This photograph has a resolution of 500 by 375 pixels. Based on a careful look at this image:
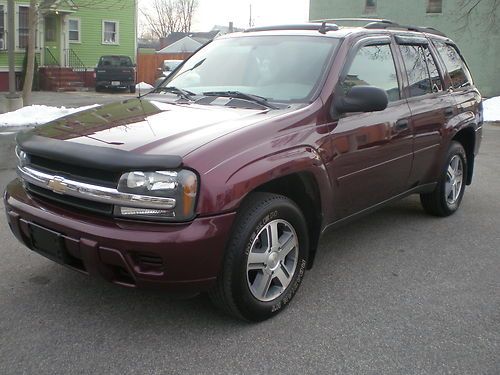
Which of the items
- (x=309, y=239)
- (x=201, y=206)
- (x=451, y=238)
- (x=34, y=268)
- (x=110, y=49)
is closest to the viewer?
(x=201, y=206)

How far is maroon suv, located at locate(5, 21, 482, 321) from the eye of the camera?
2910mm

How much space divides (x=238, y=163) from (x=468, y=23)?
978 inches

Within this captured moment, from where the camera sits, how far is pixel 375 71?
4445 millimetres

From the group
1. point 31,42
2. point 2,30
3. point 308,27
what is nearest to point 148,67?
point 2,30

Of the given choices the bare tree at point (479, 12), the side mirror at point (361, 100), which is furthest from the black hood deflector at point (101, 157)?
the bare tree at point (479, 12)

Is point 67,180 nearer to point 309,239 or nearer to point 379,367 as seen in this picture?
point 309,239

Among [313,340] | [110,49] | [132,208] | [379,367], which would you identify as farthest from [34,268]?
[110,49]

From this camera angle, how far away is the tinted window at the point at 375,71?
4.18m

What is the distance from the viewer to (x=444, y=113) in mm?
5219

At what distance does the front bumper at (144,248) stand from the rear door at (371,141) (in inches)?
46.2

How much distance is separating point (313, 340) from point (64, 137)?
1850 mm

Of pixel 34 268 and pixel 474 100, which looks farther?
pixel 474 100

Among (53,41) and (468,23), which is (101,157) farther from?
(53,41)

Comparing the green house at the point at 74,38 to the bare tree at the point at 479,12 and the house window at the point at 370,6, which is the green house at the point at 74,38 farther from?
the bare tree at the point at 479,12
